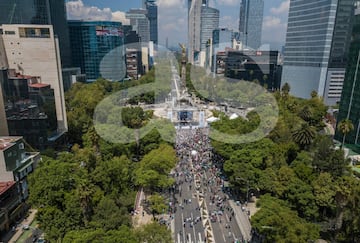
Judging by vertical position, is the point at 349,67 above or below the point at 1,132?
above

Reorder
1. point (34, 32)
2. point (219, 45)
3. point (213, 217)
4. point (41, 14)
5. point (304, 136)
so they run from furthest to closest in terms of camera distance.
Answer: point (219, 45), point (41, 14), point (34, 32), point (304, 136), point (213, 217)

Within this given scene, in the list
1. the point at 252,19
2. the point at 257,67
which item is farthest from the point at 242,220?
the point at 252,19

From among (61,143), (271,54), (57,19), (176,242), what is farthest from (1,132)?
(271,54)

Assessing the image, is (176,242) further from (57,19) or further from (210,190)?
(57,19)

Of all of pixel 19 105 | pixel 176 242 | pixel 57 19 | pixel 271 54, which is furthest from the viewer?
pixel 271 54

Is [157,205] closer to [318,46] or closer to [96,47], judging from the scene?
[318,46]
